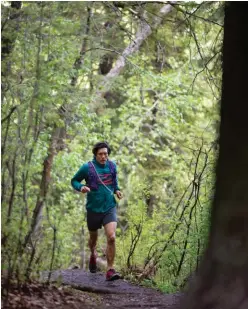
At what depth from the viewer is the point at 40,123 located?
197 inches

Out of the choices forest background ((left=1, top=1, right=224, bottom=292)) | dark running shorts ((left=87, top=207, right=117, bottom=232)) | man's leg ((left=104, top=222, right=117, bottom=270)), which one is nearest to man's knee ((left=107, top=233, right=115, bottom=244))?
man's leg ((left=104, top=222, right=117, bottom=270))

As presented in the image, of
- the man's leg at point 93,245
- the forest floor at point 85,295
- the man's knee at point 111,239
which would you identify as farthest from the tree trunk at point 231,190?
the man's leg at point 93,245

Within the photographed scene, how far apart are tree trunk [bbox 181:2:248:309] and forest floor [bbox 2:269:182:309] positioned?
0.98 m

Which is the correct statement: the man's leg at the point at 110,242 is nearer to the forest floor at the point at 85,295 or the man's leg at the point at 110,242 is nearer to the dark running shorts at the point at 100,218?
the dark running shorts at the point at 100,218

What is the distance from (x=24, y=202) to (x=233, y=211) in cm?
174

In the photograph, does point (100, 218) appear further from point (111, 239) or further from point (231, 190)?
point (231, 190)

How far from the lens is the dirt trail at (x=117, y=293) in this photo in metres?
5.31

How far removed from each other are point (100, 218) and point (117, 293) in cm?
92

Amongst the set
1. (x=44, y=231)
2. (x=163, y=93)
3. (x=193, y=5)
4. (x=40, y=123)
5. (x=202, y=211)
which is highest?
(x=163, y=93)

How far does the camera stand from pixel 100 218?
6.33 metres

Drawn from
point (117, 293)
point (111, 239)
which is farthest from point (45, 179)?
point (117, 293)

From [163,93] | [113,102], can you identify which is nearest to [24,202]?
[163,93]

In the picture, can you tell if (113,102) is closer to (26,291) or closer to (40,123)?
(40,123)

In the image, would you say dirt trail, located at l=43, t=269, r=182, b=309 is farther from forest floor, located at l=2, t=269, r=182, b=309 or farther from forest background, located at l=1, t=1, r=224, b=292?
forest background, located at l=1, t=1, r=224, b=292
